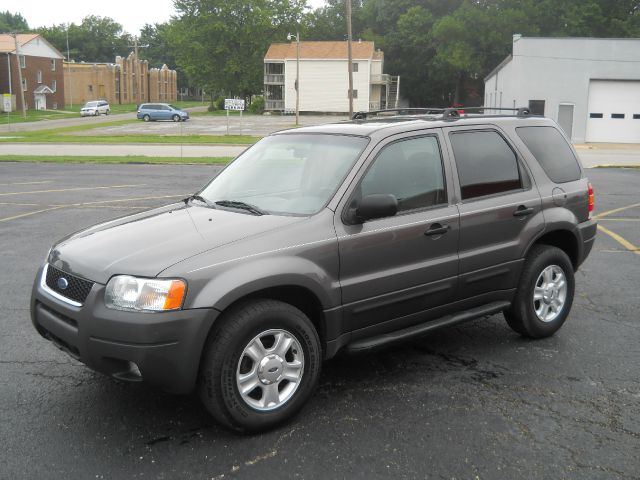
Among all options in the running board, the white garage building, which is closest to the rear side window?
the running board

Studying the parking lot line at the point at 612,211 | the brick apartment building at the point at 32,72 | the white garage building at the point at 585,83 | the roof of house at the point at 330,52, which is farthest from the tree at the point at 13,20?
the parking lot line at the point at 612,211

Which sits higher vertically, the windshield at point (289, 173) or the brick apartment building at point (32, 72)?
the brick apartment building at point (32, 72)

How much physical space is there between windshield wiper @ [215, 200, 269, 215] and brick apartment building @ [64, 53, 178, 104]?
91913mm

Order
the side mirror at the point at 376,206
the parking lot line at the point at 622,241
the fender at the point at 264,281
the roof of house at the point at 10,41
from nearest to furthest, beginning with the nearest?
1. the fender at the point at 264,281
2. the side mirror at the point at 376,206
3. the parking lot line at the point at 622,241
4. the roof of house at the point at 10,41

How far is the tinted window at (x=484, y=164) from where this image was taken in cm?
494

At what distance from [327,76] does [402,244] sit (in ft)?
225

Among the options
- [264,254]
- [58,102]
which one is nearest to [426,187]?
[264,254]

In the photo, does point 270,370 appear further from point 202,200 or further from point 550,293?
point 550,293

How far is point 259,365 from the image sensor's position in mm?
3793

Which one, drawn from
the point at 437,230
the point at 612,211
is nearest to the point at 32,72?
the point at 612,211

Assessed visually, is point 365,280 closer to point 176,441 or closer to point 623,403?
point 176,441

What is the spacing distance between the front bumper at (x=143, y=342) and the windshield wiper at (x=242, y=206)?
97 centimetres

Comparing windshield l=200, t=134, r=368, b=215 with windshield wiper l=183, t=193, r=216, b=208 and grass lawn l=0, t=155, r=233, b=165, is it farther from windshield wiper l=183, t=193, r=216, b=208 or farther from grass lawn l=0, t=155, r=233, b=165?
grass lawn l=0, t=155, r=233, b=165

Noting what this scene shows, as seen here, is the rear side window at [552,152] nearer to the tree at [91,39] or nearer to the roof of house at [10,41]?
the roof of house at [10,41]
